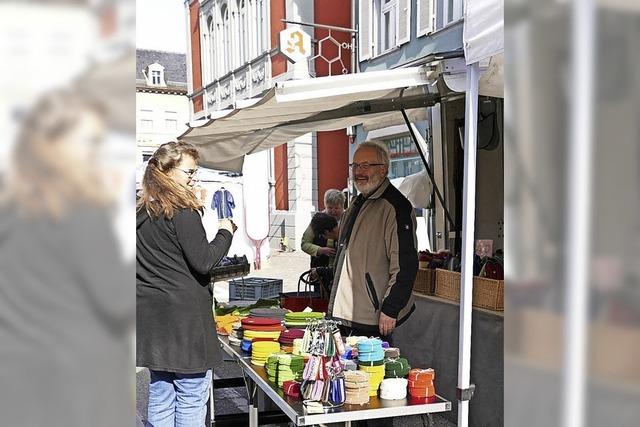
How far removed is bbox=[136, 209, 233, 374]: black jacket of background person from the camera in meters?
2.67

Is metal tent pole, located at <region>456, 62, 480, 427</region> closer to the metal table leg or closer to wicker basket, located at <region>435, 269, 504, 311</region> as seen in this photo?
wicker basket, located at <region>435, 269, 504, 311</region>

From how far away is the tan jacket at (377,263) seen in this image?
10.7ft

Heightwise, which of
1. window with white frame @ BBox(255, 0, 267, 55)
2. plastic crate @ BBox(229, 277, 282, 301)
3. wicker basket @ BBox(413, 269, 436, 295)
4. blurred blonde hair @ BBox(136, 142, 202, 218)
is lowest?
plastic crate @ BBox(229, 277, 282, 301)

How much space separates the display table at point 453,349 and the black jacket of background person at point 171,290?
1684 millimetres

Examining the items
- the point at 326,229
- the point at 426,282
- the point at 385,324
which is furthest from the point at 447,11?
the point at 385,324

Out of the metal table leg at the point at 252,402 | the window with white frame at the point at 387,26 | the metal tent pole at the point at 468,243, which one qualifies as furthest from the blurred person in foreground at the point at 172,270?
the window with white frame at the point at 387,26

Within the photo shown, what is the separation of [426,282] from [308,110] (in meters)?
1.41
